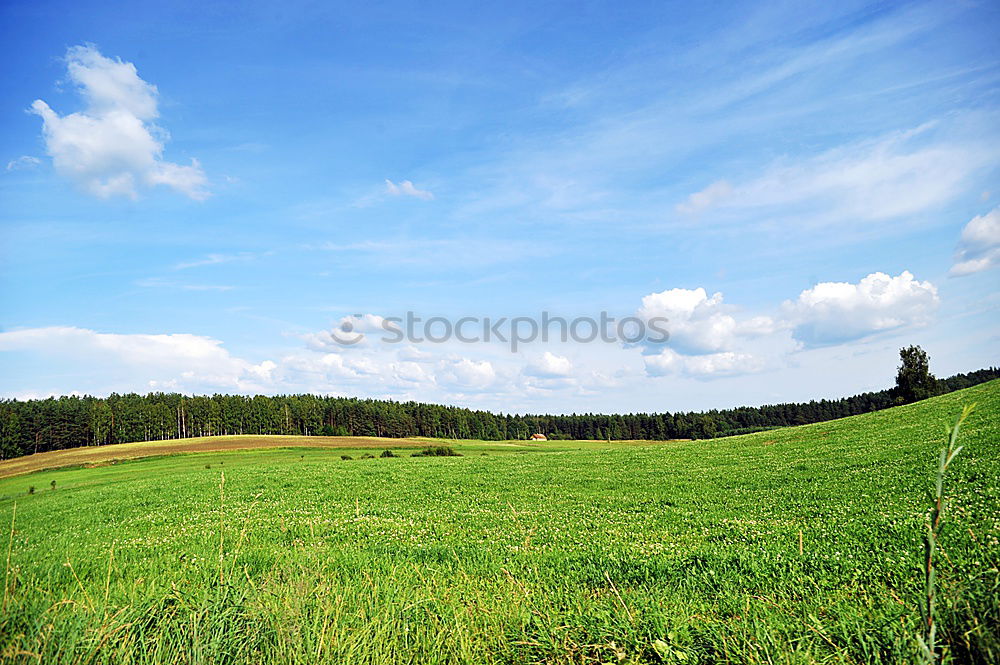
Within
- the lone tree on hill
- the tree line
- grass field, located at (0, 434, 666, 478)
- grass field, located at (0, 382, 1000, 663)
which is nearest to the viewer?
grass field, located at (0, 382, 1000, 663)

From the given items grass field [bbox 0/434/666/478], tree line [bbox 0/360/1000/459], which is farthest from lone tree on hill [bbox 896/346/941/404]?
grass field [bbox 0/434/666/478]

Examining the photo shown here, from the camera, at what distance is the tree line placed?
105m

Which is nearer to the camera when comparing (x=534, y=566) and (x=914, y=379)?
(x=534, y=566)

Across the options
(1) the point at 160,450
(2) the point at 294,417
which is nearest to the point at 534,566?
(1) the point at 160,450

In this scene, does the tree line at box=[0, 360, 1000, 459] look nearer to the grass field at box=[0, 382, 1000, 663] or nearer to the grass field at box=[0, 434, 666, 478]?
the grass field at box=[0, 434, 666, 478]

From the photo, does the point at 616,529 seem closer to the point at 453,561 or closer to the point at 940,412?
the point at 453,561

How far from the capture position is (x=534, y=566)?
11367 millimetres

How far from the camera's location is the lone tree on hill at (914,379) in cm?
9138

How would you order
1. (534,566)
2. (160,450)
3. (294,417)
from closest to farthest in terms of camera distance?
(534,566), (160,450), (294,417)

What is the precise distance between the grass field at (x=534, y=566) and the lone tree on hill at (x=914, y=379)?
69705 mm

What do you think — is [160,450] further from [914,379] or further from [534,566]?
[914,379]

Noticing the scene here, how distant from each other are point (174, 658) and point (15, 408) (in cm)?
12905

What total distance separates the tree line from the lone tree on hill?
0.68ft

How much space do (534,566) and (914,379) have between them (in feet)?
346
